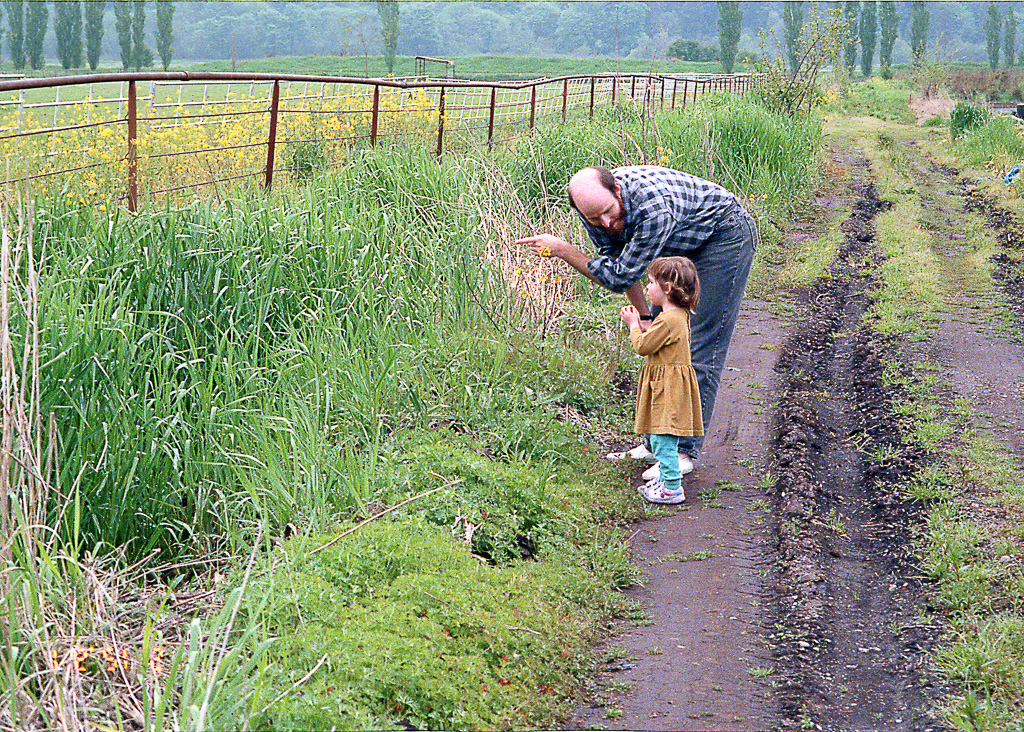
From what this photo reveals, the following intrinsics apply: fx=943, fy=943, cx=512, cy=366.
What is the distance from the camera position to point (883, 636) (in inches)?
135

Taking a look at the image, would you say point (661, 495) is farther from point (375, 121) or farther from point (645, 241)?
point (375, 121)

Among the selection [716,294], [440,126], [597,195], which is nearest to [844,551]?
[716,294]

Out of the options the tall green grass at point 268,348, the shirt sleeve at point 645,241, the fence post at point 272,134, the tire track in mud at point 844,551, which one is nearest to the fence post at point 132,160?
the tall green grass at point 268,348

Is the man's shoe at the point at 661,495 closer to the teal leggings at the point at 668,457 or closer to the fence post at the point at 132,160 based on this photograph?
the teal leggings at the point at 668,457

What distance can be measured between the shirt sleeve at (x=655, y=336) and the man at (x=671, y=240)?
0.23 meters

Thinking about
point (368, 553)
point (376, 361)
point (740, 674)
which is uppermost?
point (376, 361)

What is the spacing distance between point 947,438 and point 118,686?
4.27 meters

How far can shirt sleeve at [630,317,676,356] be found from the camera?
4445mm

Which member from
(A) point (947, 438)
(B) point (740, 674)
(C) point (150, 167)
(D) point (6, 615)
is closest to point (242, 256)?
(C) point (150, 167)

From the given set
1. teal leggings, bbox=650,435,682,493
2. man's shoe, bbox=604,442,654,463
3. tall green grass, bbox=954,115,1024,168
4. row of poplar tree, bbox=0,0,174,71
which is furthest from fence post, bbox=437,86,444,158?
row of poplar tree, bbox=0,0,174,71

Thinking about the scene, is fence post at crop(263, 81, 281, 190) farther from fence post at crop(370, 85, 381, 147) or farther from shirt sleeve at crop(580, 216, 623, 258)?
shirt sleeve at crop(580, 216, 623, 258)

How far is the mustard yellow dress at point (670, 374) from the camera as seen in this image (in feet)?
14.6

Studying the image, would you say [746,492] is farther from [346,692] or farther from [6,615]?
[6,615]

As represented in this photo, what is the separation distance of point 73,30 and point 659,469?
5332cm
